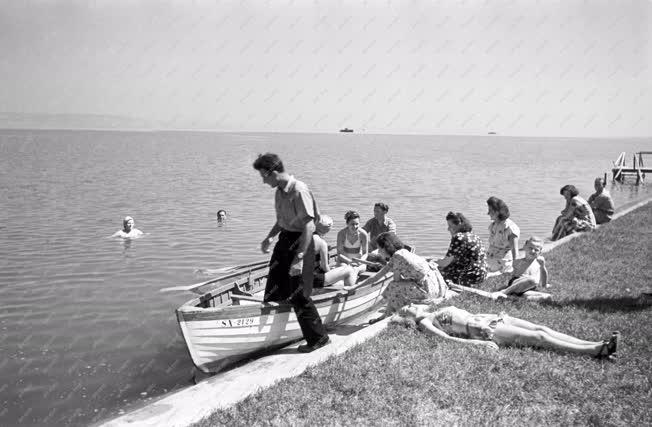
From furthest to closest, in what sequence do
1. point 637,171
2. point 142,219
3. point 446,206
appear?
1. point 637,171
2. point 446,206
3. point 142,219

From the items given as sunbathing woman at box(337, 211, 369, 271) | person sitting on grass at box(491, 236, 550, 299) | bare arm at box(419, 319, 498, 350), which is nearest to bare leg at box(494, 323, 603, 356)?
bare arm at box(419, 319, 498, 350)

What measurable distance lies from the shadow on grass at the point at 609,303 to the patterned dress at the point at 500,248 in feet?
6.68

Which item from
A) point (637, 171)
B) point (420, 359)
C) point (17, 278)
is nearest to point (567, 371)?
point (420, 359)

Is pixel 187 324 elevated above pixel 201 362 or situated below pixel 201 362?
above

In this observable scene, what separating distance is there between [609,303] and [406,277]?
3.00 metres

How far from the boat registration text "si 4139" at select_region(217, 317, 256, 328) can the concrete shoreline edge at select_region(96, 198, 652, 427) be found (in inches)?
22.6

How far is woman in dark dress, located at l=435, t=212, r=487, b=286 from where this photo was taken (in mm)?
8703

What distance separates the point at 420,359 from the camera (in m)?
5.93

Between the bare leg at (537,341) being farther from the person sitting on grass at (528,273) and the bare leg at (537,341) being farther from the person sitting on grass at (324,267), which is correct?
the person sitting on grass at (324,267)

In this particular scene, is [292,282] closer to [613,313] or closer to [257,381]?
[257,381]

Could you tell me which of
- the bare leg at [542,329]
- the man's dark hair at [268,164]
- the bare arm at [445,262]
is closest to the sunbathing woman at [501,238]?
the bare arm at [445,262]

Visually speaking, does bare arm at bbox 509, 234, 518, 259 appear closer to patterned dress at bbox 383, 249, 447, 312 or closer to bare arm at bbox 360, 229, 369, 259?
patterned dress at bbox 383, 249, 447, 312

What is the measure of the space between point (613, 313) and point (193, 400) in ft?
18.3

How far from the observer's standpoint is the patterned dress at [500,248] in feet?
32.3
